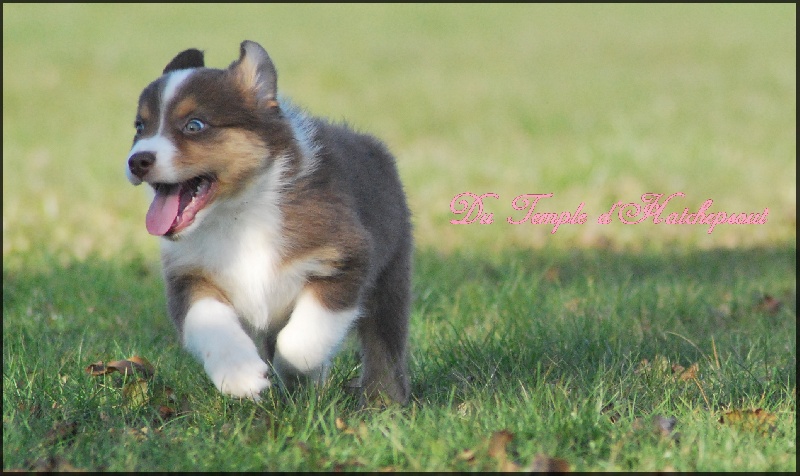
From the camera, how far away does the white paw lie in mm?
3576

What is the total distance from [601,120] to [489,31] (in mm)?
8723

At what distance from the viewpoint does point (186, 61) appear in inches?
172

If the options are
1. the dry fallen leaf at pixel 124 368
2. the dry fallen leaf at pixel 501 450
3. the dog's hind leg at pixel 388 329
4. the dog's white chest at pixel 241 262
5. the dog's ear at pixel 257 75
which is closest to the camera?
the dry fallen leaf at pixel 501 450

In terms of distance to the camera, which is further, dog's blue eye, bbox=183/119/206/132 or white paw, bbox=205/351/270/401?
dog's blue eye, bbox=183/119/206/132

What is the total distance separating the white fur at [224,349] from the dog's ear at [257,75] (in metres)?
0.81

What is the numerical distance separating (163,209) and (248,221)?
315 millimetres

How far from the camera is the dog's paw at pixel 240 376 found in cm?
358

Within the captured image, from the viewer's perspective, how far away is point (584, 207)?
28.8 feet

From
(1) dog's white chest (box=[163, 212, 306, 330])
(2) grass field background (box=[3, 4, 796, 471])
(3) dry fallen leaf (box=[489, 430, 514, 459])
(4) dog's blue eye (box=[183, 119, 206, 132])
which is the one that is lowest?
(2) grass field background (box=[3, 4, 796, 471])

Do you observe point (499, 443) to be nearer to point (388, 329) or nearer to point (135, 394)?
point (388, 329)

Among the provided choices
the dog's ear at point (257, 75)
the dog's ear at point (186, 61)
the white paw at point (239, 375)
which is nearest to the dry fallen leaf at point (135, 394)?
the white paw at point (239, 375)

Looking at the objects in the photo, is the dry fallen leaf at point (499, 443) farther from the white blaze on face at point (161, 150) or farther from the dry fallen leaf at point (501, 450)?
the white blaze on face at point (161, 150)

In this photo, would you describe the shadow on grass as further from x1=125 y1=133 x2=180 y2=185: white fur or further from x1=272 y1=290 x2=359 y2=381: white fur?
x1=125 y1=133 x2=180 y2=185: white fur

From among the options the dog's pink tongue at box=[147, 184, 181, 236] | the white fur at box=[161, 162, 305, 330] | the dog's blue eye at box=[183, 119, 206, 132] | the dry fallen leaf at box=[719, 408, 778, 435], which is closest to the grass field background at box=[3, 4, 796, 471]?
the dry fallen leaf at box=[719, 408, 778, 435]
